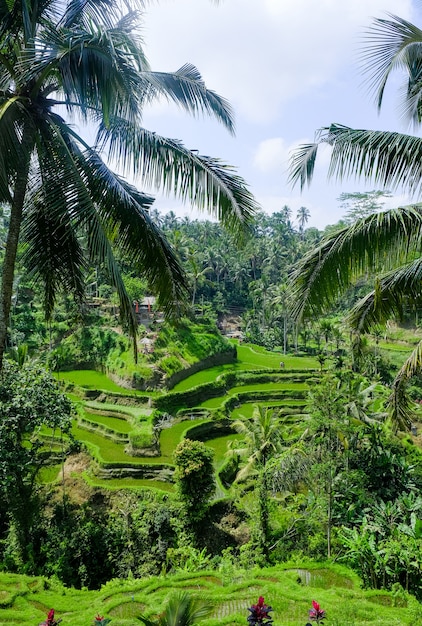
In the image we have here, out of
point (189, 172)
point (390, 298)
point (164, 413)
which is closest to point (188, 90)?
point (189, 172)

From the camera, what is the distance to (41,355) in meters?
27.0

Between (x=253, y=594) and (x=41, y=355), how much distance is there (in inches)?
929

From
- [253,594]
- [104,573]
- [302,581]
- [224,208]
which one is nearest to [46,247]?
[224,208]

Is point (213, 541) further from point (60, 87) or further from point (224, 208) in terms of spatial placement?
point (60, 87)

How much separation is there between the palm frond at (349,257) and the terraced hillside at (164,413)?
29.8 feet

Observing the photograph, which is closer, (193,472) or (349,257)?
(349,257)

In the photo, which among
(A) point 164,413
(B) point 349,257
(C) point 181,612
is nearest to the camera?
(C) point 181,612

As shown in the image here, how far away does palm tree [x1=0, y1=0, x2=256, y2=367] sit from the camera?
316 cm

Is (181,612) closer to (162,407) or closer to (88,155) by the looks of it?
(88,155)

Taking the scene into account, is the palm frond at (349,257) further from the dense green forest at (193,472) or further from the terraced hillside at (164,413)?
the terraced hillside at (164,413)

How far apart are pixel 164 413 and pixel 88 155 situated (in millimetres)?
18150

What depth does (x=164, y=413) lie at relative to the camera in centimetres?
2106

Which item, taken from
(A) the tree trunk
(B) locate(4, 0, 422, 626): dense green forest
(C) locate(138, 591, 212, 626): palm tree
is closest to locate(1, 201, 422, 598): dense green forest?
(B) locate(4, 0, 422, 626): dense green forest

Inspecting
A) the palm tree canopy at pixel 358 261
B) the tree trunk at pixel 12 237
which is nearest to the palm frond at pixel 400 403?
the palm tree canopy at pixel 358 261
